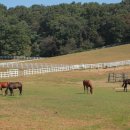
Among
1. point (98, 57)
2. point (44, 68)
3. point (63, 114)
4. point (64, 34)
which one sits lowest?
point (63, 114)

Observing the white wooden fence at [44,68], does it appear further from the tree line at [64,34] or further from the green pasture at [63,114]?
the tree line at [64,34]

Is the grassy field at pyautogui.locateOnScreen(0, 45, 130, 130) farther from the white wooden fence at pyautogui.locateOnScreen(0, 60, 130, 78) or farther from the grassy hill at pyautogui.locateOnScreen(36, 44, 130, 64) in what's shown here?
the grassy hill at pyautogui.locateOnScreen(36, 44, 130, 64)

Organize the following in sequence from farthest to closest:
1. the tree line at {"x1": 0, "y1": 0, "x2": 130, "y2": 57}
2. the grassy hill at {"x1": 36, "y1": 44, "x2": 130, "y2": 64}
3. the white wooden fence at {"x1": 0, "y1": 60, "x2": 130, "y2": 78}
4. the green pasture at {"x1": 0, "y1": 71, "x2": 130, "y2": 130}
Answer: the tree line at {"x1": 0, "y1": 0, "x2": 130, "y2": 57} < the grassy hill at {"x1": 36, "y1": 44, "x2": 130, "y2": 64} < the white wooden fence at {"x1": 0, "y1": 60, "x2": 130, "y2": 78} < the green pasture at {"x1": 0, "y1": 71, "x2": 130, "y2": 130}

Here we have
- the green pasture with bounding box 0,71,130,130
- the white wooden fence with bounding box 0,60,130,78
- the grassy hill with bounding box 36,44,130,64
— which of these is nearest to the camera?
the green pasture with bounding box 0,71,130,130

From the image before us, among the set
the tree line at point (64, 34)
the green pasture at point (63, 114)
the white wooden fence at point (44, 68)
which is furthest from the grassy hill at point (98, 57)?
the green pasture at point (63, 114)

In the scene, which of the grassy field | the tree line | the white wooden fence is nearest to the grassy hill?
the white wooden fence

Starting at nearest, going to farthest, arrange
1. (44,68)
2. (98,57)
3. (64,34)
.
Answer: (44,68)
(98,57)
(64,34)

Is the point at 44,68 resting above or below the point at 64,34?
below

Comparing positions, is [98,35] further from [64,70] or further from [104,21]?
[64,70]

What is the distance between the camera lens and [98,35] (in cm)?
14488

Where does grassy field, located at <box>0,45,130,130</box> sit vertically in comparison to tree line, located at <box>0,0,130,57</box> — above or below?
below

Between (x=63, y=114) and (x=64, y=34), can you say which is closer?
(x=63, y=114)

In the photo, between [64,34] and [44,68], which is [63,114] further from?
[64,34]

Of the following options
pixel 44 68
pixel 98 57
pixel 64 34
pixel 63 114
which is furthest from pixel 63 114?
pixel 64 34
